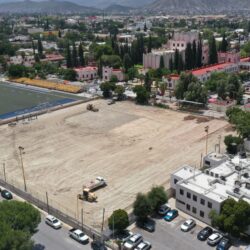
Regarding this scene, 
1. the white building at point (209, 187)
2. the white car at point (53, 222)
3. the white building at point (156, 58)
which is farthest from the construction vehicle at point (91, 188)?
the white building at point (156, 58)

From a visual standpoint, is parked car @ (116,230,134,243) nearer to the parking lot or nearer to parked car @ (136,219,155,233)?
the parking lot

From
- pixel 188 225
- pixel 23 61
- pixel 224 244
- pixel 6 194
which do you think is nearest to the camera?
pixel 224 244

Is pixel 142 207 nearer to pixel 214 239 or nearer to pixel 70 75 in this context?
pixel 214 239

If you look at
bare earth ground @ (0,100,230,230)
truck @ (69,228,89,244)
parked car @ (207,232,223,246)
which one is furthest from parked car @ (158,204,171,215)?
truck @ (69,228,89,244)

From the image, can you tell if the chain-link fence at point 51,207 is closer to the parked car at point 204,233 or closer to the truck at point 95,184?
the truck at point 95,184

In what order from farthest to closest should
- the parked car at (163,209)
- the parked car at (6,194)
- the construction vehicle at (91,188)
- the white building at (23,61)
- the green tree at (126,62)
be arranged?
1. the white building at (23,61)
2. the green tree at (126,62)
3. the parked car at (6,194)
4. the construction vehicle at (91,188)
5. the parked car at (163,209)

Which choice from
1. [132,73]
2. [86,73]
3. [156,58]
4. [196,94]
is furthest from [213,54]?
[196,94]
